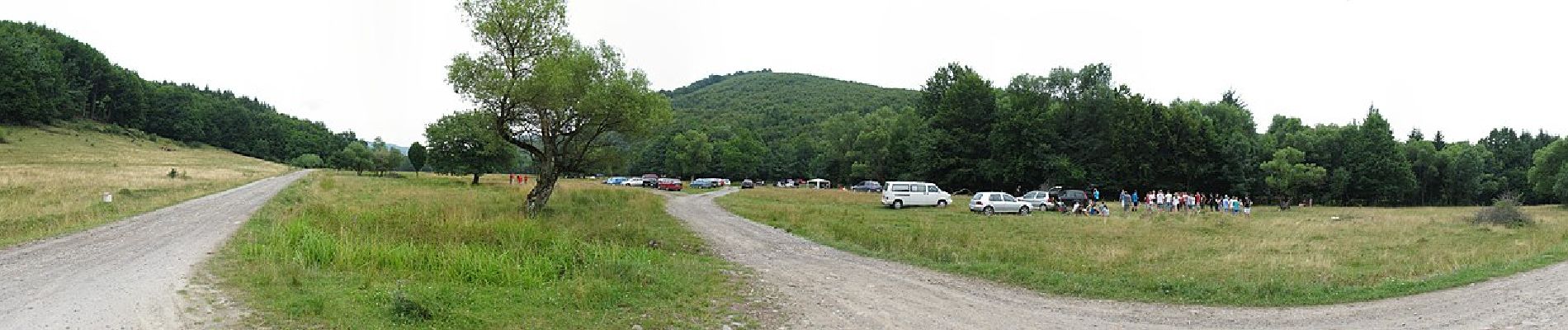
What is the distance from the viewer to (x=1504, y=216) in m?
28.4

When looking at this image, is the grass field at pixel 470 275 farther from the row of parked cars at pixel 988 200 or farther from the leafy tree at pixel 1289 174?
the leafy tree at pixel 1289 174

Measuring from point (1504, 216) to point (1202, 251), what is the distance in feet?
67.0

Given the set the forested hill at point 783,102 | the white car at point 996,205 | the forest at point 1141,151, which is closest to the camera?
the white car at point 996,205

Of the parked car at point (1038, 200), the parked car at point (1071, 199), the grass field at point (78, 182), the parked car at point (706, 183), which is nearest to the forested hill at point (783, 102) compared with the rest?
the parked car at point (706, 183)

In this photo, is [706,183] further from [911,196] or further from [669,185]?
[911,196]

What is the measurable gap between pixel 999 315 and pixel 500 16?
21806mm

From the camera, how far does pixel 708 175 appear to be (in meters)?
107

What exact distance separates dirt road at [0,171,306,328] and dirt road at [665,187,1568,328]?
7.47 meters

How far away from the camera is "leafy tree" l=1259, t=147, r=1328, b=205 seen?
5634cm

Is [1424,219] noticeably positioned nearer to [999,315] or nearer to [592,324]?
[999,315]

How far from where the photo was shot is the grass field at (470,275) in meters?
8.32

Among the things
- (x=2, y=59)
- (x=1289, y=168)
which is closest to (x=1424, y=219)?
(x=1289, y=168)

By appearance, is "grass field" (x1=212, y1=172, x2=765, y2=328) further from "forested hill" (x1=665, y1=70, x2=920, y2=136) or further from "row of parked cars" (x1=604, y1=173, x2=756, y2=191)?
"forested hill" (x1=665, y1=70, x2=920, y2=136)

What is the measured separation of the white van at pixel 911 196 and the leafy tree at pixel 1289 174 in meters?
32.9
